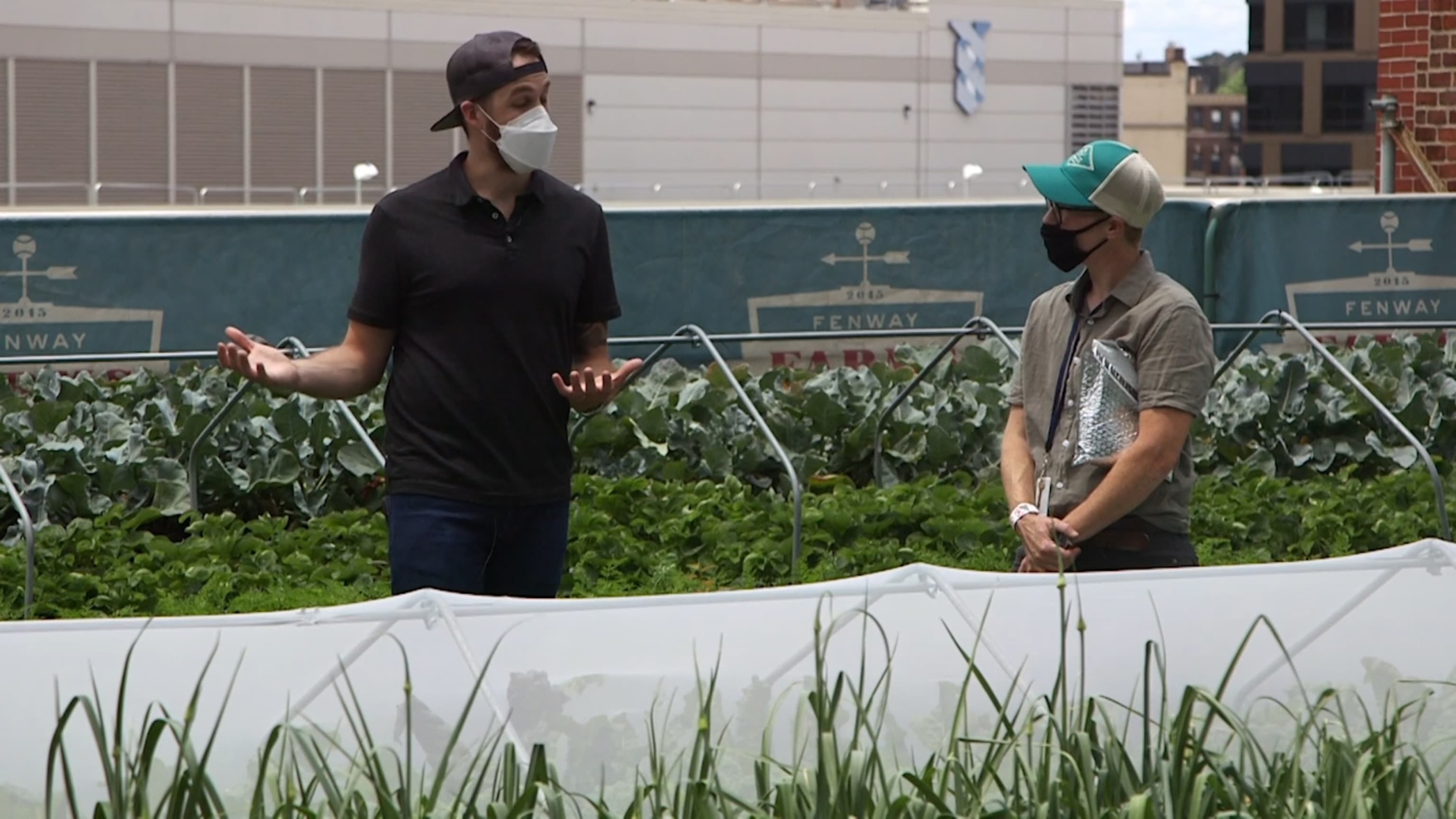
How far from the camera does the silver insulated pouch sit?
397 cm

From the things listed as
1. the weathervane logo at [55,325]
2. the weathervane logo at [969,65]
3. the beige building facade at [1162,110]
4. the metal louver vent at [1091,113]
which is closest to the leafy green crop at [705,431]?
the weathervane logo at [55,325]

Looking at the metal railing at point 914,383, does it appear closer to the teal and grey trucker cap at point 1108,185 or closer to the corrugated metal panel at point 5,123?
the teal and grey trucker cap at point 1108,185

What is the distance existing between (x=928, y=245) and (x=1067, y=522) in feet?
28.4

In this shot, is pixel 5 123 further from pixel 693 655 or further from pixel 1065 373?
pixel 693 655

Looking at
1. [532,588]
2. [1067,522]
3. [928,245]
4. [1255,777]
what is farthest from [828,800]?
[928,245]

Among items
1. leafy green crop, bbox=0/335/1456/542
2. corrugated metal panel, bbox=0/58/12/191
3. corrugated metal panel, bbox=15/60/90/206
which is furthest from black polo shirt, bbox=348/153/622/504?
corrugated metal panel, bbox=0/58/12/191

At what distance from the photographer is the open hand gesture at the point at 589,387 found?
410 cm

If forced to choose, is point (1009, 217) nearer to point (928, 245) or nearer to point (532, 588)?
point (928, 245)

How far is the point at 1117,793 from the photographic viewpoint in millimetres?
2748

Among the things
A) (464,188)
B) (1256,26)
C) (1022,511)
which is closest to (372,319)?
(464,188)

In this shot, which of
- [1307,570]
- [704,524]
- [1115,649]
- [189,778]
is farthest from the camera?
[704,524]

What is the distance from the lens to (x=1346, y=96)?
304 ft

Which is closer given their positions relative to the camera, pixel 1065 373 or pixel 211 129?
pixel 1065 373

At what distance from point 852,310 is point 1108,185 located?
329 inches
